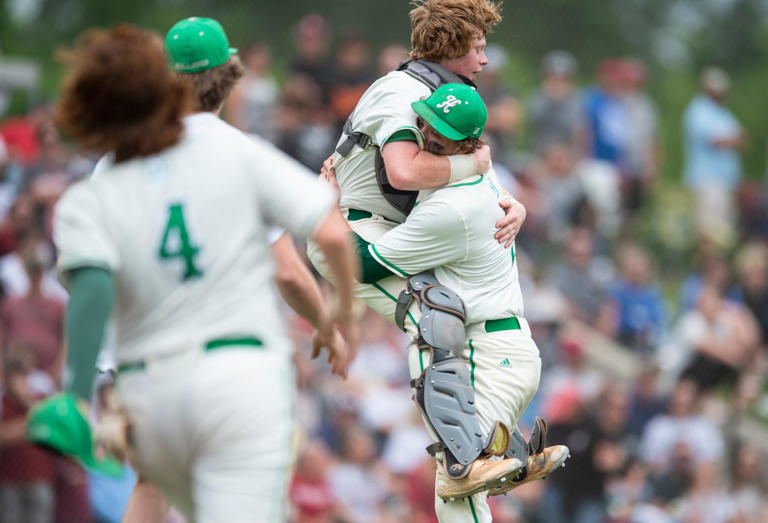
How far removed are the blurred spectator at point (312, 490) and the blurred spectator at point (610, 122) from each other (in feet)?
16.9

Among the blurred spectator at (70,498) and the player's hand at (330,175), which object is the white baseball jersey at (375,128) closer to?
the player's hand at (330,175)

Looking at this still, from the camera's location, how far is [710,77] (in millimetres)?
12859

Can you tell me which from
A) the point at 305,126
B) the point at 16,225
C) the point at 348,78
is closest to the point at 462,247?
the point at 16,225

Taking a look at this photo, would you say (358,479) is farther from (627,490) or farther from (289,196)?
(289,196)

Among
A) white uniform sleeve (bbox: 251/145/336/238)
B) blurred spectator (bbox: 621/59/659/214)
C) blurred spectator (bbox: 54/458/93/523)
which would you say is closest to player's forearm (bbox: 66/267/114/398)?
white uniform sleeve (bbox: 251/145/336/238)

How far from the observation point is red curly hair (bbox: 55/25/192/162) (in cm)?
307

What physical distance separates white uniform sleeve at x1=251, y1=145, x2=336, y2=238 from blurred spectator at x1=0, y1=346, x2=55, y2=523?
5104 mm

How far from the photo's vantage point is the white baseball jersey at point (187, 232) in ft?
10.1

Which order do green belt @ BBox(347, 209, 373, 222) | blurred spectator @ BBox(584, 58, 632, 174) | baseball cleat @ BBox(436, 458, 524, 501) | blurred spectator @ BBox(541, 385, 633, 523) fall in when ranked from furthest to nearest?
blurred spectator @ BBox(584, 58, 632, 174), blurred spectator @ BBox(541, 385, 633, 523), green belt @ BBox(347, 209, 373, 222), baseball cleat @ BBox(436, 458, 524, 501)

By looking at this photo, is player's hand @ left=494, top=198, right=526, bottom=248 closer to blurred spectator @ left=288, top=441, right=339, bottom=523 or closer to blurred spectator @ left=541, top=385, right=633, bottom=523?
blurred spectator @ left=288, top=441, right=339, bottom=523

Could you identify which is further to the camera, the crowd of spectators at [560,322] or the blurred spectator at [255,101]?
the blurred spectator at [255,101]

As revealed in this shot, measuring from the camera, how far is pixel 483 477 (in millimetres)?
4242

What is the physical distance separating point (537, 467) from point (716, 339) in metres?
6.69

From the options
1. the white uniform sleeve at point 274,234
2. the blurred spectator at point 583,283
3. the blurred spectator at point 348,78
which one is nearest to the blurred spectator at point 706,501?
the blurred spectator at point 583,283
